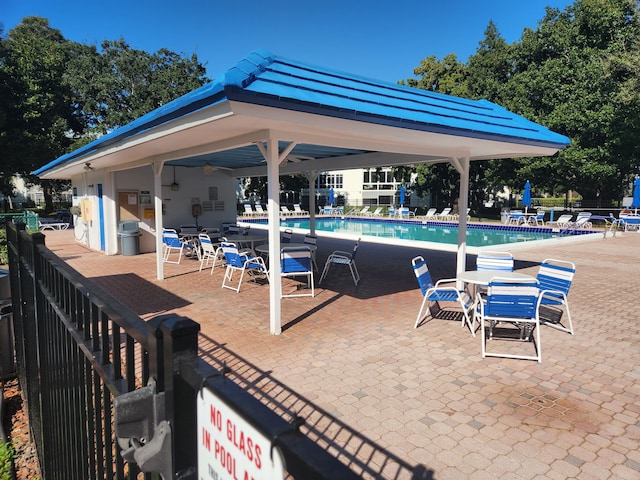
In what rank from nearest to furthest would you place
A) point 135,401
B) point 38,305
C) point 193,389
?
point 193,389 → point 135,401 → point 38,305

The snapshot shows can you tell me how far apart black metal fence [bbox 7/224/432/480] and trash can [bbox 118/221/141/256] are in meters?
8.85

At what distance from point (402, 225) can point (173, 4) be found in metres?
18.8

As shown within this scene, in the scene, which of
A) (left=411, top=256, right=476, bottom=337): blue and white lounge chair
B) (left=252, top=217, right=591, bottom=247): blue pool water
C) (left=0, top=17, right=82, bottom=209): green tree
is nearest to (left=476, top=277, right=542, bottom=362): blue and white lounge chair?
(left=411, top=256, right=476, bottom=337): blue and white lounge chair

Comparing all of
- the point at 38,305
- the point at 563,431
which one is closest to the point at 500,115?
the point at 563,431

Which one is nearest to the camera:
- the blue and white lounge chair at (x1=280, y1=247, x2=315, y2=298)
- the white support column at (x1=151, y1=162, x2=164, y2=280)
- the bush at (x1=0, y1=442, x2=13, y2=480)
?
the bush at (x1=0, y1=442, x2=13, y2=480)

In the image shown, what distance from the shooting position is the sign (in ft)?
2.18

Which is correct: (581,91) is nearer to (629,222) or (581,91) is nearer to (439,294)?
(629,222)

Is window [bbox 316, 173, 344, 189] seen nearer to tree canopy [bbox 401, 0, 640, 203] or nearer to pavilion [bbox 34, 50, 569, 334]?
tree canopy [bbox 401, 0, 640, 203]

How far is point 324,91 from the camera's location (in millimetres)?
4887

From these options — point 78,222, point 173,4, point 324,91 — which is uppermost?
point 173,4

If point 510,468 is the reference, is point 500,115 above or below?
above

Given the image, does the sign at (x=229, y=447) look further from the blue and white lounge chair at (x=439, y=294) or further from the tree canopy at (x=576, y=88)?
the tree canopy at (x=576, y=88)

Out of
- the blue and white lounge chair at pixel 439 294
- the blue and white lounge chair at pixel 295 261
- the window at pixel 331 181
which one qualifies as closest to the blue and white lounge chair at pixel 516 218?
the blue and white lounge chair at pixel 439 294

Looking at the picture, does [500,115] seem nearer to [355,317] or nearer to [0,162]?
[355,317]
